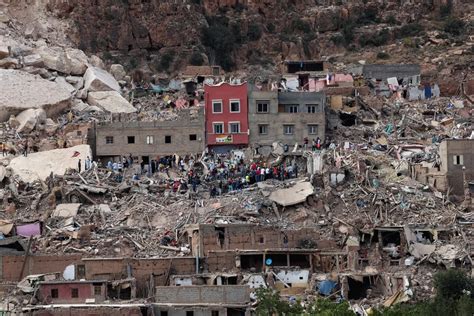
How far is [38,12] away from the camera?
75500 millimetres

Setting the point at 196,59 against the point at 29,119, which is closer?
the point at 29,119

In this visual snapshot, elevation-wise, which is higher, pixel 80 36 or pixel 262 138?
pixel 80 36

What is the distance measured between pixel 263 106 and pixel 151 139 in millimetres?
4198

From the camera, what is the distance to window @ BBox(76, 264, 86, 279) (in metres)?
46.9

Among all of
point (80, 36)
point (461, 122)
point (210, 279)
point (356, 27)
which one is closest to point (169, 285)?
point (210, 279)

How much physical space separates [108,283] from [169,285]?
5.93 ft

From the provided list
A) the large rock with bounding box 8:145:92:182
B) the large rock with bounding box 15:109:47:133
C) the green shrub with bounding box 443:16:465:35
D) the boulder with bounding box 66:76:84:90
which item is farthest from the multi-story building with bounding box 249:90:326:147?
the green shrub with bounding box 443:16:465:35

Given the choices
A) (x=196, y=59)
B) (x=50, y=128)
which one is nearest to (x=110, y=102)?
(x=50, y=128)

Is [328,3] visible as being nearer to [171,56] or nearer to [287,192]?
[171,56]

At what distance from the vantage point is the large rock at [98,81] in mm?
65000

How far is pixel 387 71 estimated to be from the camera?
67.2 m

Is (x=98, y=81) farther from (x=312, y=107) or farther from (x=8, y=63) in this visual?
(x=312, y=107)

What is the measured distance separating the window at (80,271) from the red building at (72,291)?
93 cm

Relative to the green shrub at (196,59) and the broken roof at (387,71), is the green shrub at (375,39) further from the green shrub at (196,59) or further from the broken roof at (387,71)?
the broken roof at (387,71)
